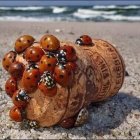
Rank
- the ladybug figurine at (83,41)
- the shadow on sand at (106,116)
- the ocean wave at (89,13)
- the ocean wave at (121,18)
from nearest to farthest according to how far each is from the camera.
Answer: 1. the shadow on sand at (106,116)
2. the ladybug figurine at (83,41)
3. the ocean wave at (121,18)
4. the ocean wave at (89,13)

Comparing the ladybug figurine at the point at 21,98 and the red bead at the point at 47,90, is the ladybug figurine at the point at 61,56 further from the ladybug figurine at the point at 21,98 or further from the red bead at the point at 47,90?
the ladybug figurine at the point at 21,98

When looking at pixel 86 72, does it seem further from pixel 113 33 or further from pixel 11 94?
pixel 113 33

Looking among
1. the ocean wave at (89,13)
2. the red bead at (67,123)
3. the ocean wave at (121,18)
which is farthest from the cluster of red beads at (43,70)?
the ocean wave at (89,13)

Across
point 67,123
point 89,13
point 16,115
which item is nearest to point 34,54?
point 16,115

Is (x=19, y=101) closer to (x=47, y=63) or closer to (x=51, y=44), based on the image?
(x=47, y=63)

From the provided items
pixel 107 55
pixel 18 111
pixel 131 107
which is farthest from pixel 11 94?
pixel 131 107

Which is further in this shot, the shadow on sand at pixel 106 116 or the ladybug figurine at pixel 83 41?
the ladybug figurine at pixel 83 41

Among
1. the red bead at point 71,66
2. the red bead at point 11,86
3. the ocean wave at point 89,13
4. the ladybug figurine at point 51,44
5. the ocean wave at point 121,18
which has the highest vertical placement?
the ladybug figurine at point 51,44

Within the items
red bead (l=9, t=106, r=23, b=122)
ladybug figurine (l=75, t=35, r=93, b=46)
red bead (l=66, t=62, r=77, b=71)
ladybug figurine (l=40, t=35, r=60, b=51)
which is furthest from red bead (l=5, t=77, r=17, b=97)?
ladybug figurine (l=75, t=35, r=93, b=46)

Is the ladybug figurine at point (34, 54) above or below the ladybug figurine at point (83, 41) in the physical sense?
above
